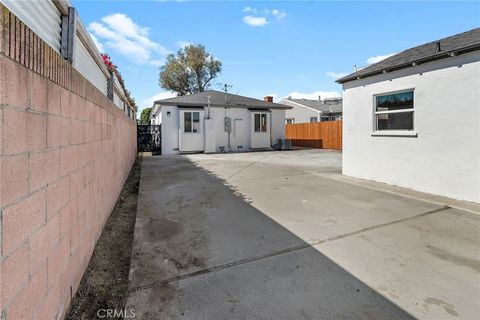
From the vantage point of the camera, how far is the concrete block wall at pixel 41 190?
1.20m

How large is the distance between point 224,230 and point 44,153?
2.65 m

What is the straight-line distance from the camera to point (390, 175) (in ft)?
23.6

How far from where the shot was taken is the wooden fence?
20266 mm

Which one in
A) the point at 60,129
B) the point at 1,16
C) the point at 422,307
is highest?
the point at 1,16

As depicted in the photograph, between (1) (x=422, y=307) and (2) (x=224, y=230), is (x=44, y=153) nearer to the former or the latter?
(2) (x=224, y=230)

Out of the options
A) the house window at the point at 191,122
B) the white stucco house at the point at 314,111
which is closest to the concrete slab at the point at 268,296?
the house window at the point at 191,122

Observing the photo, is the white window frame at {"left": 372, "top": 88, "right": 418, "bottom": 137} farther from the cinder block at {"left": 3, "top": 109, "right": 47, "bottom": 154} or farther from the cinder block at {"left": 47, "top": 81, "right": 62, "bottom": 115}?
the cinder block at {"left": 3, "top": 109, "right": 47, "bottom": 154}

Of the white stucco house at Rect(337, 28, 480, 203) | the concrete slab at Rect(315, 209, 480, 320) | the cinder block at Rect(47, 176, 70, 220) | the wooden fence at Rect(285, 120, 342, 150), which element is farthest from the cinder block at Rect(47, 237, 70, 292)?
the wooden fence at Rect(285, 120, 342, 150)

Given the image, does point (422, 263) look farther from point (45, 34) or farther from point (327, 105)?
point (327, 105)

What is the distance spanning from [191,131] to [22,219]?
16.8m

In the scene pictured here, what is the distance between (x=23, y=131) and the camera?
4.45 feet

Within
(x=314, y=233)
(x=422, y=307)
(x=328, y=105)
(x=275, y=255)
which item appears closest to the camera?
(x=422, y=307)

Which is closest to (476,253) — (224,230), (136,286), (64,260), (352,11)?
(224,230)

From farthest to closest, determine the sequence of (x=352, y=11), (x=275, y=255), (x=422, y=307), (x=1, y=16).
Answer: (x=352, y=11) → (x=275, y=255) → (x=422, y=307) → (x=1, y=16)
